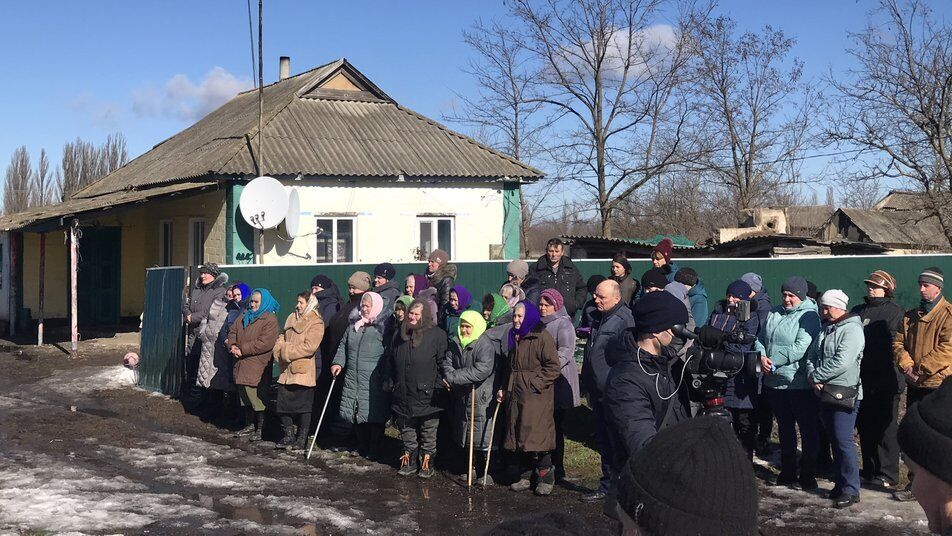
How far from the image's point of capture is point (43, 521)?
691 cm

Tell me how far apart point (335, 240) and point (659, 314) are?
1421cm

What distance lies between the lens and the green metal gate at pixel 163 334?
12.8 meters

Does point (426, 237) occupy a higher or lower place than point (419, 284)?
higher

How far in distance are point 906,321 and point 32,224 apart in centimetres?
1509

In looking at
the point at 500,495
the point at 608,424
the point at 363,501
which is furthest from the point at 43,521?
the point at 608,424

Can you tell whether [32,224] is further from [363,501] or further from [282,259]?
[363,501]

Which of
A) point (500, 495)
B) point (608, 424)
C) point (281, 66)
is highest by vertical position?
point (281, 66)

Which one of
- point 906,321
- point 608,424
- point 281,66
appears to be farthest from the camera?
point 281,66

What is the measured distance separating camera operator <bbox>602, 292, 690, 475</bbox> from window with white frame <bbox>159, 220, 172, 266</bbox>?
17.6m

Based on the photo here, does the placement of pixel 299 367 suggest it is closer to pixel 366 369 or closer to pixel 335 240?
pixel 366 369

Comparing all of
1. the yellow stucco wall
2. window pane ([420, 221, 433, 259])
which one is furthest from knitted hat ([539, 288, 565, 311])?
the yellow stucco wall

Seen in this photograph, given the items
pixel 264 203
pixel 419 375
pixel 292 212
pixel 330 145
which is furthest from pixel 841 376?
pixel 330 145

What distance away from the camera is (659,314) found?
4629 millimetres

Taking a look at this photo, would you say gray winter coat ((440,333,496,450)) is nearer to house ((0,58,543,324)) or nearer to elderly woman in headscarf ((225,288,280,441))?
elderly woman in headscarf ((225,288,280,441))
